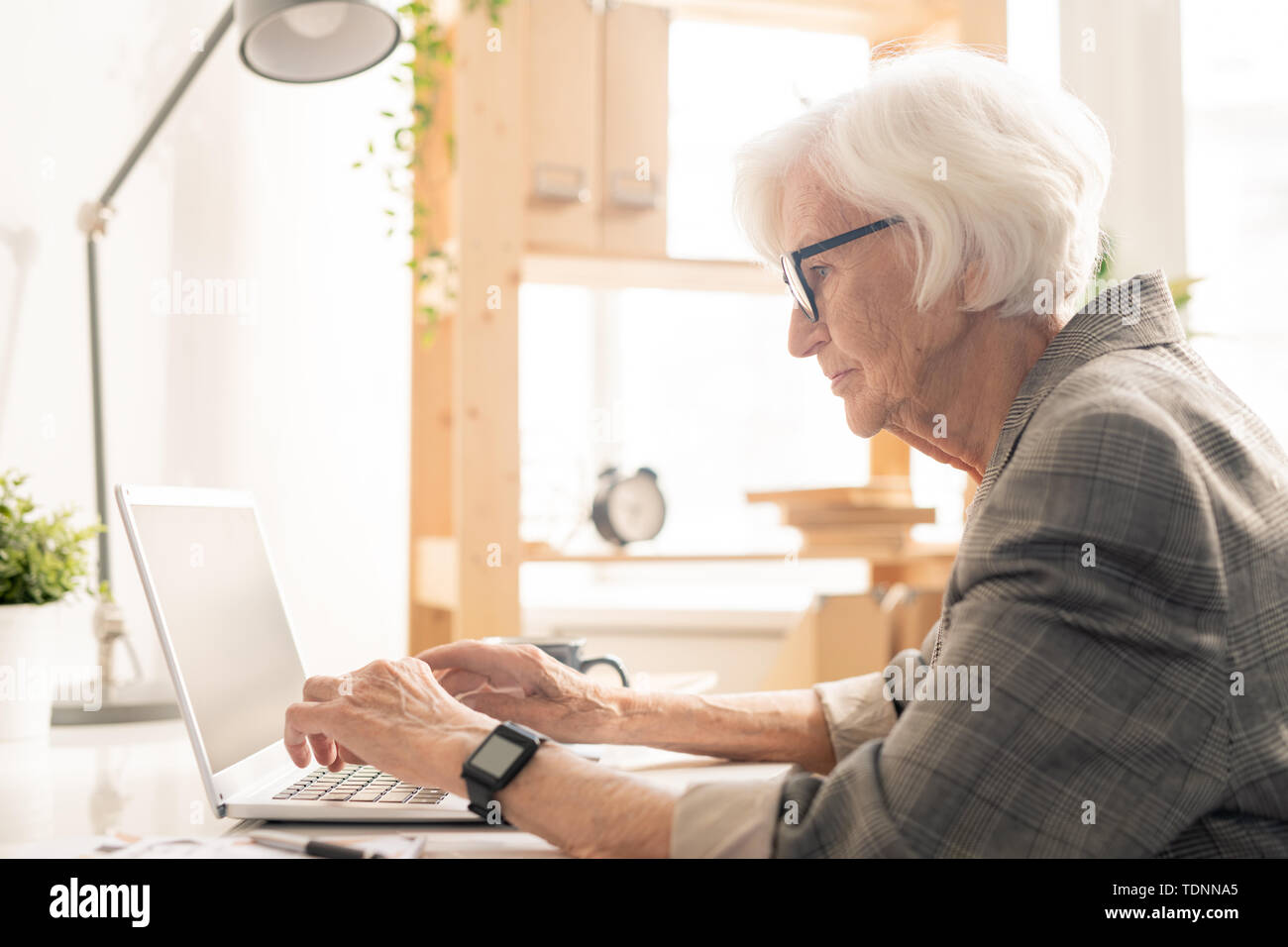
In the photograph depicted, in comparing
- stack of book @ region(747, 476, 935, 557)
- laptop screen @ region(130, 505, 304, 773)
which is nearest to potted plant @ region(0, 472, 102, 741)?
laptop screen @ region(130, 505, 304, 773)

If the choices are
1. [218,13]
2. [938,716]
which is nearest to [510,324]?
[218,13]

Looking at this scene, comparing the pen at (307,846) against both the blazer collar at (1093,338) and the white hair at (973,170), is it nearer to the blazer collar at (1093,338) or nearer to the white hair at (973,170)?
the blazer collar at (1093,338)

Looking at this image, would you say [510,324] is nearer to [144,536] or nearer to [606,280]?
[606,280]

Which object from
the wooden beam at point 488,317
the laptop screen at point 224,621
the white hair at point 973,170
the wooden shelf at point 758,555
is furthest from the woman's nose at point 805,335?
the wooden shelf at point 758,555

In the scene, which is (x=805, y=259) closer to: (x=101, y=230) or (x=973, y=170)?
(x=973, y=170)

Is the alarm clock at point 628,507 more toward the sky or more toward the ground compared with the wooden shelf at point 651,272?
more toward the ground

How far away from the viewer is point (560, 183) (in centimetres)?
185

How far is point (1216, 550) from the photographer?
2.19ft

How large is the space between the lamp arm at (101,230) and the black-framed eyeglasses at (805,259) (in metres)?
0.93

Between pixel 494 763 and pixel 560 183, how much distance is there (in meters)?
1.32

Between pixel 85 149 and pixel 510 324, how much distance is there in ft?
2.46

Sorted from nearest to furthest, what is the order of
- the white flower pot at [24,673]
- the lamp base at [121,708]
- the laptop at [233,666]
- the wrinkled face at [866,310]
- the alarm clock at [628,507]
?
the laptop at [233,666], the wrinkled face at [866,310], the white flower pot at [24,673], the lamp base at [121,708], the alarm clock at [628,507]

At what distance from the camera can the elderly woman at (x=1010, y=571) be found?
627 mm

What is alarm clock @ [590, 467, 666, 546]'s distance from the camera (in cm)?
210
